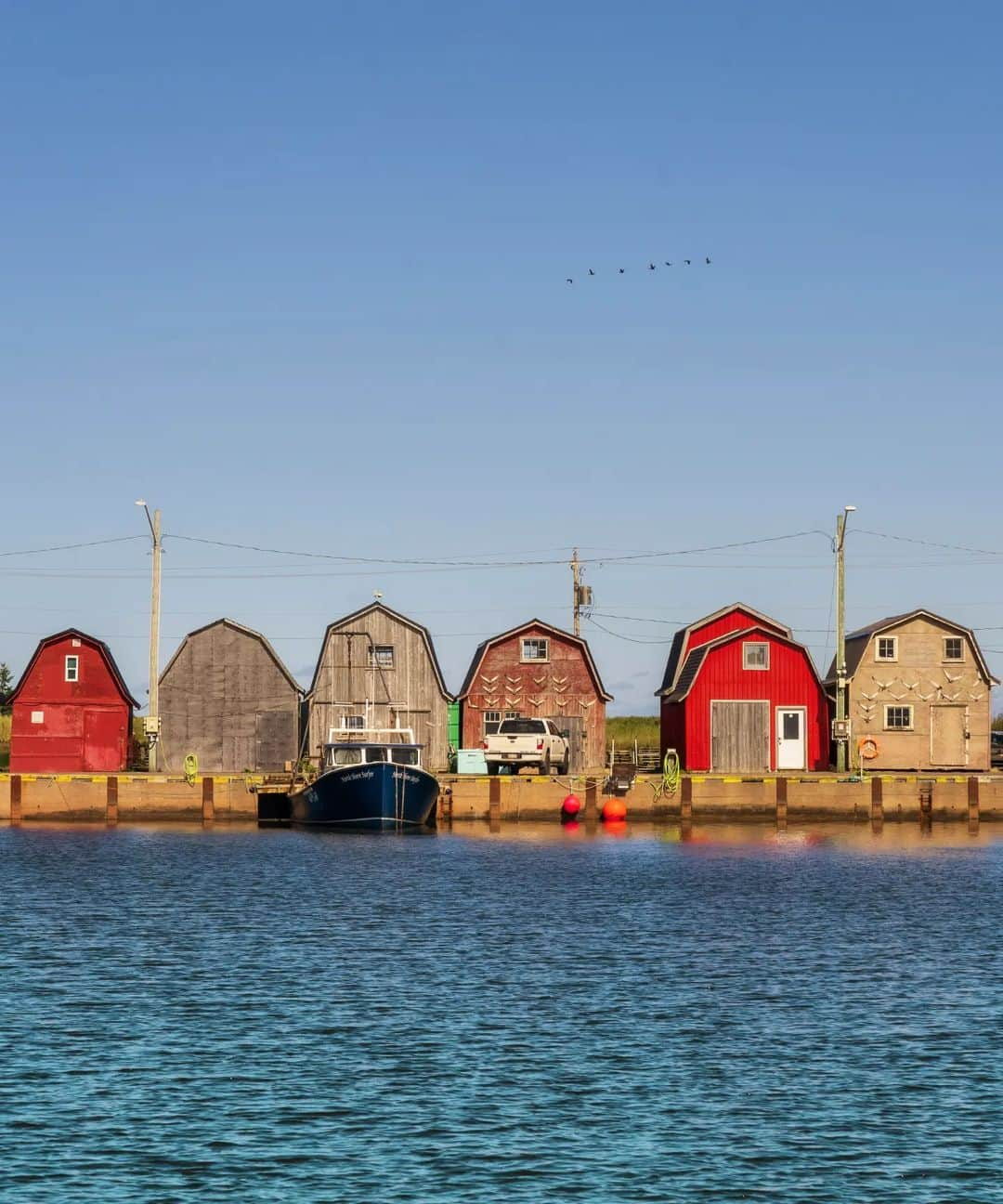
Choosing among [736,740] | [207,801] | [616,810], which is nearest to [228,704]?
[207,801]

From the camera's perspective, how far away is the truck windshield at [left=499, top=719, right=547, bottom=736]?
79.5m

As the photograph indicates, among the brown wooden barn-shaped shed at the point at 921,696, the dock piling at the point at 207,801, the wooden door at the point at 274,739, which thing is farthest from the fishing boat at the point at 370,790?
the brown wooden barn-shaped shed at the point at 921,696

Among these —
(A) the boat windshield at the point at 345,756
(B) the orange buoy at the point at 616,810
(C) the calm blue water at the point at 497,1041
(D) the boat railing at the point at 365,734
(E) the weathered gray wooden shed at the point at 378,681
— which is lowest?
(C) the calm blue water at the point at 497,1041

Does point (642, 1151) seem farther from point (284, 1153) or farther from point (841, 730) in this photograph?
point (841, 730)

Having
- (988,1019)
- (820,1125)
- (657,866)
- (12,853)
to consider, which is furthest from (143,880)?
(820,1125)

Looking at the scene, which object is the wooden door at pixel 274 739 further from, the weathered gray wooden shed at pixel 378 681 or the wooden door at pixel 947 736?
the wooden door at pixel 947 736

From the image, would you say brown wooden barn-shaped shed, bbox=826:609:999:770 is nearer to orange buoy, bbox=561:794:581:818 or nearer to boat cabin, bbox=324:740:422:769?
orange buoy, bbox=561:794:581:818

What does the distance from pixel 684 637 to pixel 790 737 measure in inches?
333

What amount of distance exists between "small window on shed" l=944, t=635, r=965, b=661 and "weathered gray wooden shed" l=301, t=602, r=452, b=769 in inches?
962

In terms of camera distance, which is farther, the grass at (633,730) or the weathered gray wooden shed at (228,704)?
the grass at (633,730)

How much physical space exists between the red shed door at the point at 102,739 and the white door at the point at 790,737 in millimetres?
31967

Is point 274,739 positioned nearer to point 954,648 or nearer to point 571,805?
point 571,805

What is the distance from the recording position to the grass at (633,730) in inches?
4168

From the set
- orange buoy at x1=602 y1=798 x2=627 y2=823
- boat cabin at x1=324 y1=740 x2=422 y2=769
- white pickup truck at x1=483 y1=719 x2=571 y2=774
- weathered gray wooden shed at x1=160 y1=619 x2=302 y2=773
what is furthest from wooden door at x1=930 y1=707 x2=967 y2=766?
weathered gray wooden shed at x1=160 y1=619 x2=302 y2=773
